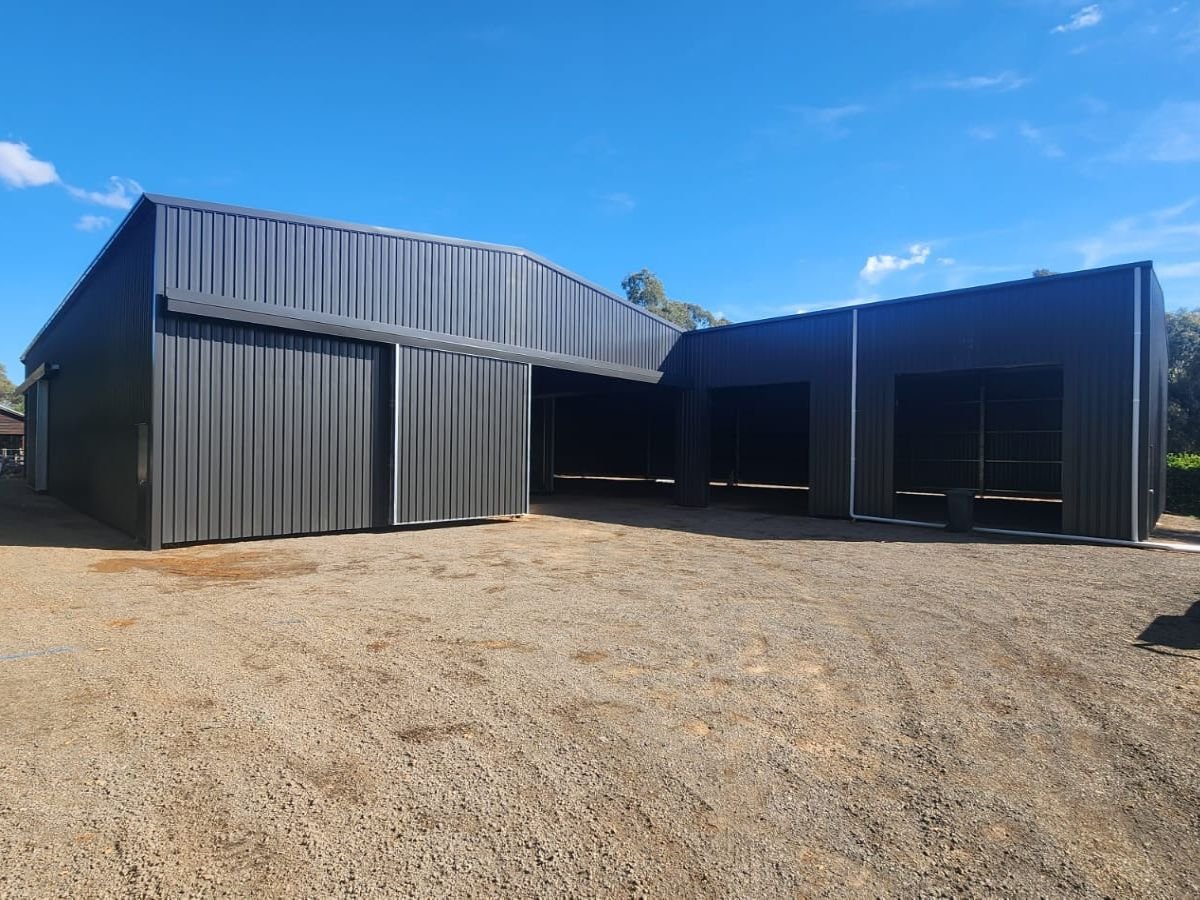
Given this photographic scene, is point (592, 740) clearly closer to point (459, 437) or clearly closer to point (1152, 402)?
point (459, 437)

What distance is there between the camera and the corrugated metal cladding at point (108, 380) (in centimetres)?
1065

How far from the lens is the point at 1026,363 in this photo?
12.6 meters

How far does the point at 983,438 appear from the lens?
23.5 meters

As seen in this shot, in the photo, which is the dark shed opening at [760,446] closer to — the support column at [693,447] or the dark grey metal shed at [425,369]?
the support column at [693,447]

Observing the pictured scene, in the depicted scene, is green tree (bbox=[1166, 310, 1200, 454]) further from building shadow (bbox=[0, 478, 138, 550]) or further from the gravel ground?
building shadow (bbox=[0, 478, 138, 550])

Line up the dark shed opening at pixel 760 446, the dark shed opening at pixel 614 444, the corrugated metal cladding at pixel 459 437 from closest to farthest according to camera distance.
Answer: the corrugated metal cladding at pixel 459 437
the dark shed opening at pixel 760 446
the dark shed opening at pixel 614 444

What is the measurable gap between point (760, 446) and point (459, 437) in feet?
57.7

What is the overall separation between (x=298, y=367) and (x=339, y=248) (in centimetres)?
233

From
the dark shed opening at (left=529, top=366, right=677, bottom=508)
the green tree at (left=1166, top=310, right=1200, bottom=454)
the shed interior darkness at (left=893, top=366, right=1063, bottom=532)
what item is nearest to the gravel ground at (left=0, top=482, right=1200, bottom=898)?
the shed interior darkness at (left=893, top=366, right=1063, bottom=532)

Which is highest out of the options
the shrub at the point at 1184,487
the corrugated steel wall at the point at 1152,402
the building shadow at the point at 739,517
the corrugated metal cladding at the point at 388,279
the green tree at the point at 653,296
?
the green tree at the point at 653,296

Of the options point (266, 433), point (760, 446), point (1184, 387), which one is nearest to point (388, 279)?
point (266, 433)

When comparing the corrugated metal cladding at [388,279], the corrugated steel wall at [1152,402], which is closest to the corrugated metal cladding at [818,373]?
the corrugated metal cladding at [388,279]

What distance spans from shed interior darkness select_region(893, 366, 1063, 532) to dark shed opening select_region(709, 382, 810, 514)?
3811mm

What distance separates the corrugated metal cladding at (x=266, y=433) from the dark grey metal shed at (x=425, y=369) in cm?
3
